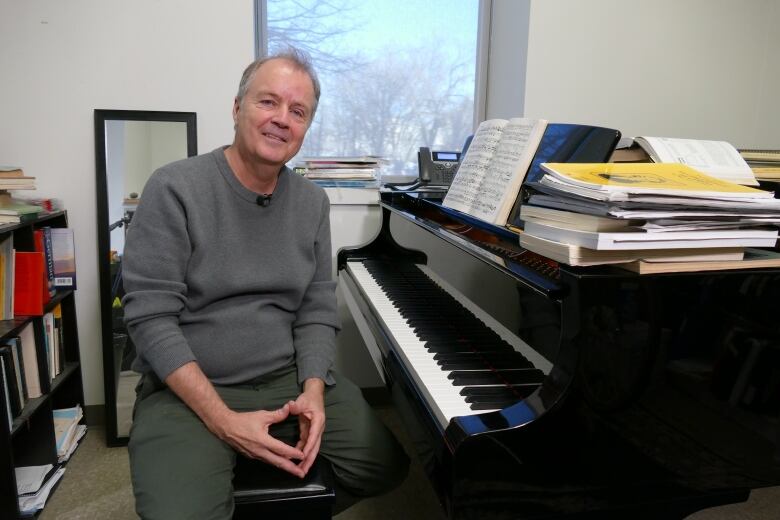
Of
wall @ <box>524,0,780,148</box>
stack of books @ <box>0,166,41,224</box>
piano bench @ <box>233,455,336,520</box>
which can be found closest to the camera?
piano bench @ <box>233,455,336,520</box>

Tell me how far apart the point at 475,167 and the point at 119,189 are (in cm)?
143

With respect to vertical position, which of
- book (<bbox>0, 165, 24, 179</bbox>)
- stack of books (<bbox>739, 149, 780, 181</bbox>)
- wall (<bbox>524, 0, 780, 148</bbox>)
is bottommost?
book (<bbox>0, 165, 24, 179</bbox>)

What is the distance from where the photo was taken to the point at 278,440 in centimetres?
116

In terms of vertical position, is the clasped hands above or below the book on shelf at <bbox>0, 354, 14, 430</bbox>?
above

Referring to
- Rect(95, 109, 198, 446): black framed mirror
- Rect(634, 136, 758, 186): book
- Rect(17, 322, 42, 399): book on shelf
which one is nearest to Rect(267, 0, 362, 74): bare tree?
Rect(95, 109, 198, 446): black framed mirror

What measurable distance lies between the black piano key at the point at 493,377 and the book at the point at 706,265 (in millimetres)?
301

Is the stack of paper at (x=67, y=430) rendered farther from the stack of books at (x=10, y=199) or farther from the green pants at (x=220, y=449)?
the green pants at (x=220, y=449)

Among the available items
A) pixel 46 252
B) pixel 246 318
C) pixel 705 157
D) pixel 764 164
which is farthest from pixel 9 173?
pixel 764 164

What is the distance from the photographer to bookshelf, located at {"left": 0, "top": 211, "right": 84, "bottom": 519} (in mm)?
1610

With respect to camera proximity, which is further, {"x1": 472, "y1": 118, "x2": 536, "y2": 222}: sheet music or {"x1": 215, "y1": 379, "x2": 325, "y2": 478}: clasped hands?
{"x1": 472, "y1": 118, "x2": 536, "y2": 222}: sheet music

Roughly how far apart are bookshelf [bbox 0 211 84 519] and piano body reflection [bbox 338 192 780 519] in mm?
1309

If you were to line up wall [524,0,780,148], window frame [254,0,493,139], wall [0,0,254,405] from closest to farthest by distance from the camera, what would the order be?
wall [0,0,254,405] → wall [524,0,780,148] → window frame [254,0,493,139]

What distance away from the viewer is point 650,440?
0.88 m

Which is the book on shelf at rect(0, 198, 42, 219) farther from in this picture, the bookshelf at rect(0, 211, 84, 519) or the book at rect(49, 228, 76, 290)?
the book at rect(49, 228, 76, 290)
